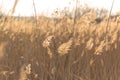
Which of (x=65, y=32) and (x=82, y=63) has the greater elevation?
(x=65, y=32)

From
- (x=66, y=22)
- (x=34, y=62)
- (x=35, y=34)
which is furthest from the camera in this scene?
(x=66, y=22)

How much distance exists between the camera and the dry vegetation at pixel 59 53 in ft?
6.80

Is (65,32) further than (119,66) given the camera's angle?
No

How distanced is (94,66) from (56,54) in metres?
→ 0.37

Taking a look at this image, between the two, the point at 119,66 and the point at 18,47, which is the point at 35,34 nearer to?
the point at 18,47

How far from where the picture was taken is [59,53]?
6.81 feet

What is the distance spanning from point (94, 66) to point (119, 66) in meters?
0.24

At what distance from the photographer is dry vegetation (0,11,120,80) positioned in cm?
207

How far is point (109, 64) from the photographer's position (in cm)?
252

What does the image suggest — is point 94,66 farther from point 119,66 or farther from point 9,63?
point 9,63

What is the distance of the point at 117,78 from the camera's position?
8.09 feet

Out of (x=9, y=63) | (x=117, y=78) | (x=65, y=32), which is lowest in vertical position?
(x=117, y=78)

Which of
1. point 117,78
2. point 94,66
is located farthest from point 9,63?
point 117,78

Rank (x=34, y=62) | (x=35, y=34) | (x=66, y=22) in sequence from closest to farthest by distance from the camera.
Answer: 1. (x=34, y=62)
2. (x=35, y=34)
3. (x=66, y=22)
